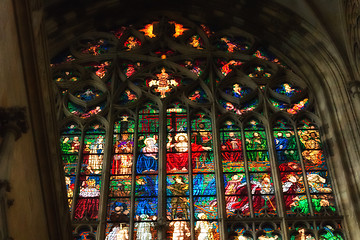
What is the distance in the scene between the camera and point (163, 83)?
39.4 feet

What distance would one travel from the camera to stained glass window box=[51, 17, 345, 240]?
940 centimetres

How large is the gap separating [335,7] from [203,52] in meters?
2.84

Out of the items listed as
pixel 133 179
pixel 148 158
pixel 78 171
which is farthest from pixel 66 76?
pixel 133 179

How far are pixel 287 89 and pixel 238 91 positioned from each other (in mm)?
989

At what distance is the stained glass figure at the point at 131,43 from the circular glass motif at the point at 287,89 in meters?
3.27

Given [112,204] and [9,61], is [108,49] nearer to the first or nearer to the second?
[112,204]

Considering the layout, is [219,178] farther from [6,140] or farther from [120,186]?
[6,140]

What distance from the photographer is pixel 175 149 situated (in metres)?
10.6

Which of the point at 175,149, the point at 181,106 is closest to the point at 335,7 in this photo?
the point at 181,106

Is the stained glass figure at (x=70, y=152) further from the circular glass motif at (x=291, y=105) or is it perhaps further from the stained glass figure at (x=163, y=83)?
the circular glass motif at (x=291, y=105)

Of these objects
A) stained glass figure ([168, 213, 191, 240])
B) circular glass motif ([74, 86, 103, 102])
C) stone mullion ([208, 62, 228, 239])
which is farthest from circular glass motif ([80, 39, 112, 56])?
stained glass figure ([168, 213, 191, 240])

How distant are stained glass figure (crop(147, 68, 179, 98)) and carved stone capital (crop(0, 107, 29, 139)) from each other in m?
6.33

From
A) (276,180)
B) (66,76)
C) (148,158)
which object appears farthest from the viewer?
(66,76)

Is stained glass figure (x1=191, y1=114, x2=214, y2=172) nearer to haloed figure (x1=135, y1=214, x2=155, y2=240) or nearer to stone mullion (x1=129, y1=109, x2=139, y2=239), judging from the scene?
stone mullion (x1=129, y1=109, x2=139, y2=239)
